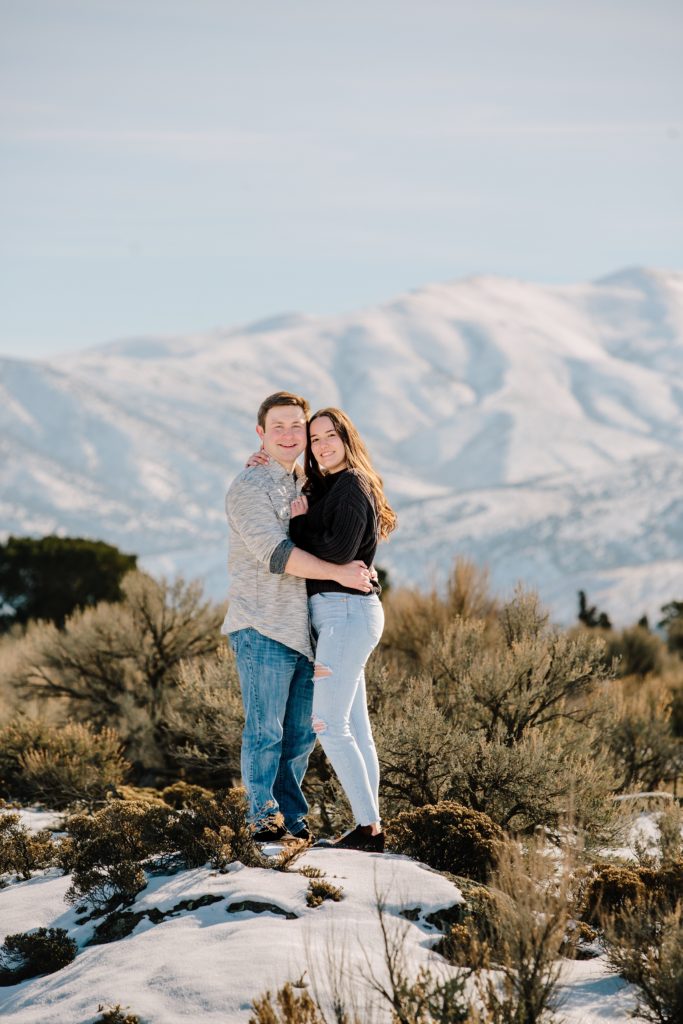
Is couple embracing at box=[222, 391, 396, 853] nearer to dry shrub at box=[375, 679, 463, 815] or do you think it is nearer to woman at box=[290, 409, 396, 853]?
woman at box=[290, 409, 396, 853]

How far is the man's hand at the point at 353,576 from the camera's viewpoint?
5.02 m

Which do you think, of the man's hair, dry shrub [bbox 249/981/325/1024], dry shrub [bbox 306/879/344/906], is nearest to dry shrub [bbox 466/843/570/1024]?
dry shrub [bbox 249/981/325/1024]

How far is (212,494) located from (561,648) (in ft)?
596

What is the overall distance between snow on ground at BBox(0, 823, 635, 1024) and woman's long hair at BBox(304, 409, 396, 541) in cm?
158

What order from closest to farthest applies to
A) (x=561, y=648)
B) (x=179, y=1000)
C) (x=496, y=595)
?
(x=179, y=1000), (x=561, y=648), (x=496, y=595)

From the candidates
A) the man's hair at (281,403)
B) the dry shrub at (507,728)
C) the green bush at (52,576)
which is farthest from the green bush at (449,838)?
the green bush at (52,576)

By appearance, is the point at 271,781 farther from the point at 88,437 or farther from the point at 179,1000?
the point at 88,437

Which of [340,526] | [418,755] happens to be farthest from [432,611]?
[340,526]

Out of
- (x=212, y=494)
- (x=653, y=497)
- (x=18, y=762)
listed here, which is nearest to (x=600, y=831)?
(x=18, y=762)

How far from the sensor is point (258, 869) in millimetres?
4961

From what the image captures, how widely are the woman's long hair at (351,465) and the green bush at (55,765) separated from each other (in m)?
3.02

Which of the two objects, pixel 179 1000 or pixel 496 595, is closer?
pixel 179 1000

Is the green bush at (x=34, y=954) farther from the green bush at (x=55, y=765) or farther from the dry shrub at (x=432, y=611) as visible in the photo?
the dry shrub at (x=432, y=611)

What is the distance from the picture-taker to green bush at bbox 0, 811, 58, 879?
5598 millimetres
